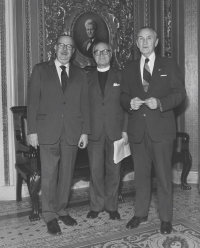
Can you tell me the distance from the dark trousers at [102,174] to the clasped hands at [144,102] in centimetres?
52

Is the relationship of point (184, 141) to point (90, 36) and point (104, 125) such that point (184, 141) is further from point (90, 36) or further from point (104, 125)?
point (90, 36)

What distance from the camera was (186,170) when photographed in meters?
4.48

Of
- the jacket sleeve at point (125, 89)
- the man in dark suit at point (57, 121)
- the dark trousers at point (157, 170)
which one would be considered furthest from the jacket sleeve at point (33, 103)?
the dark trousers at point (157, 170)

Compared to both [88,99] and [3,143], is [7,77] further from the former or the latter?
[88,99]

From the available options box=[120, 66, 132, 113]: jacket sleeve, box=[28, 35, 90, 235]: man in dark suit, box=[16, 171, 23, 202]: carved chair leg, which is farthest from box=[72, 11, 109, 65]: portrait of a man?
box=[16, 171, 23, 202]: carved chair leg

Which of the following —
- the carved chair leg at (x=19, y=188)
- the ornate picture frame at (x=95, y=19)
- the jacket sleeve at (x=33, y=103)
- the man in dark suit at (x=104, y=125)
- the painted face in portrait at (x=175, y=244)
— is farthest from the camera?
the ornate picture frame at (x=95, y=19)

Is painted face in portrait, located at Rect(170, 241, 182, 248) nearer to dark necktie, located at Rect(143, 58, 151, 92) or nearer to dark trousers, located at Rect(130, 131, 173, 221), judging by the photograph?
dark trousers, located at Rect(130, 131, 173, 221)

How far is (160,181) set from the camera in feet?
9.64

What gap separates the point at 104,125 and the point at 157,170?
67 cm

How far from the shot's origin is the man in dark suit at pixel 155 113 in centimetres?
289

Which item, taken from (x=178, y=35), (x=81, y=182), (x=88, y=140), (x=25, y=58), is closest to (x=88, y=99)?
(x=88, y=140)

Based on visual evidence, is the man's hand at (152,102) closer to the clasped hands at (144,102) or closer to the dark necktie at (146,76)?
the clasped hands at (144,102)

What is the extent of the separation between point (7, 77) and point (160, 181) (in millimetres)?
2248

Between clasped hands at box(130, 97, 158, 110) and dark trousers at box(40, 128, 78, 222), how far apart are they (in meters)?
0.69
